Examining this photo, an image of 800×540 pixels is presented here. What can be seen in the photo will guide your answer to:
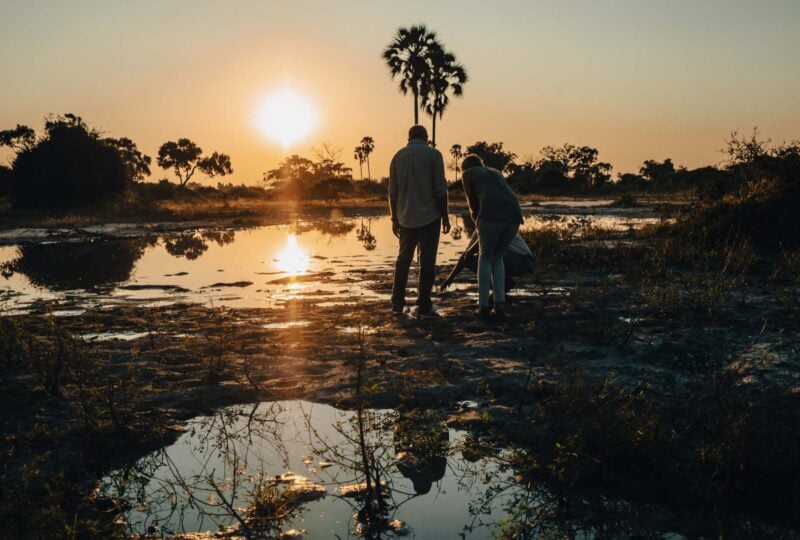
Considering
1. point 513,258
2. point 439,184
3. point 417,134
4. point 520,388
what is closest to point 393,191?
point 439,184

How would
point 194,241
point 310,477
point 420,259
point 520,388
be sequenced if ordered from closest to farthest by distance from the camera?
point 310,477
point 520,388
point 420,259
point 194,241

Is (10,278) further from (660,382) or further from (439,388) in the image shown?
(660,382)

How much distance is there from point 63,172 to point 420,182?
30766mm

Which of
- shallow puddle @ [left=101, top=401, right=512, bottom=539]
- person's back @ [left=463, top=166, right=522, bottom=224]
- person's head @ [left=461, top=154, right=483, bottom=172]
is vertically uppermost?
Result: person's head @ [left=461, top=154, right=483, bottom=172]

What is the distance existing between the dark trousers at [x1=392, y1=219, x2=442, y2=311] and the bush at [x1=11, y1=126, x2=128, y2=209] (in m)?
30.0

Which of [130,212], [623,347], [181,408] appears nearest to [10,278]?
[181,408]

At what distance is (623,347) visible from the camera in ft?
17.5

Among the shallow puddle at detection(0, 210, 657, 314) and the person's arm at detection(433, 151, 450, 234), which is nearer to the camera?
the person's arm at detection(433, 151, 450, 234)

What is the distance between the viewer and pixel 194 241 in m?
19.4

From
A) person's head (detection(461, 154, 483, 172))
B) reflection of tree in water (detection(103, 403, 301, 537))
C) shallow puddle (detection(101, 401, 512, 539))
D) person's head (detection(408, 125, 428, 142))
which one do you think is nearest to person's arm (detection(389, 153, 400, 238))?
person's head (detection(408, 125, 428, 142))

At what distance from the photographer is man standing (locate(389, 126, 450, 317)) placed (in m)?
7.24

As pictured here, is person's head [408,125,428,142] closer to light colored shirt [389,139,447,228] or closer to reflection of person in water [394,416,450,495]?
light colored shirt [389,139,447,228]

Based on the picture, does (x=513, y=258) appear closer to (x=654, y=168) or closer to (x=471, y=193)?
(x=471, y=193)

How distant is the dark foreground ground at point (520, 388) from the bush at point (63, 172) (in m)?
28.3
